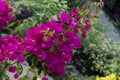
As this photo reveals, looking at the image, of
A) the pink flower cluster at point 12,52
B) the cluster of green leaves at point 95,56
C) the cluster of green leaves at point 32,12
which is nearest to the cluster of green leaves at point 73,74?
the cluster of green leaves at point 95,56

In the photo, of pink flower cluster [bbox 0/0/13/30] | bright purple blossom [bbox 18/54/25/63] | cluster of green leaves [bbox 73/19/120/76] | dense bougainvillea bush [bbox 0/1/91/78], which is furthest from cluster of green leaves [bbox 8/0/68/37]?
bright purple blossom [bbox 18/54/25/63]

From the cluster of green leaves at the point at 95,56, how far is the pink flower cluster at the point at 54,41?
6.75 feet

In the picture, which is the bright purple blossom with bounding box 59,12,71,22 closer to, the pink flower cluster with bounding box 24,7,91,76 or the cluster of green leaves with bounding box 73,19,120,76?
the pink flower cluster with bounding box 24,7,91,76

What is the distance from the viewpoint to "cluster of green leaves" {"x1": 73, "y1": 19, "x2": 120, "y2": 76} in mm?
4547

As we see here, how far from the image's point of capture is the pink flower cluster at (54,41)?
7.72 ft

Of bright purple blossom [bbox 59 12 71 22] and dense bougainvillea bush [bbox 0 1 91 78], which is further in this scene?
bright purple blossom [bbox 59 12 71 22]

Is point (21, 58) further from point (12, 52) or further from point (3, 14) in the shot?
point (3, 14)

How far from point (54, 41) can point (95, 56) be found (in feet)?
7.54

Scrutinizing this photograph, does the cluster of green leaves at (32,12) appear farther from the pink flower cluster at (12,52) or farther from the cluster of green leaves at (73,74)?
the pink flower cluster at (12,52)

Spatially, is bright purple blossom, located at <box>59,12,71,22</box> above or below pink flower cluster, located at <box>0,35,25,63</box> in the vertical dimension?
above

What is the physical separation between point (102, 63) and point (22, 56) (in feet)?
7.63

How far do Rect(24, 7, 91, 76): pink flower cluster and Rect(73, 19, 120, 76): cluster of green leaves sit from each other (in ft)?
6.75

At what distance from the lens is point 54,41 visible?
240 centimetres

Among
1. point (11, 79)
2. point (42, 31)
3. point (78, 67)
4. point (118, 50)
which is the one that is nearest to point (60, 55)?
point (42, 31)
